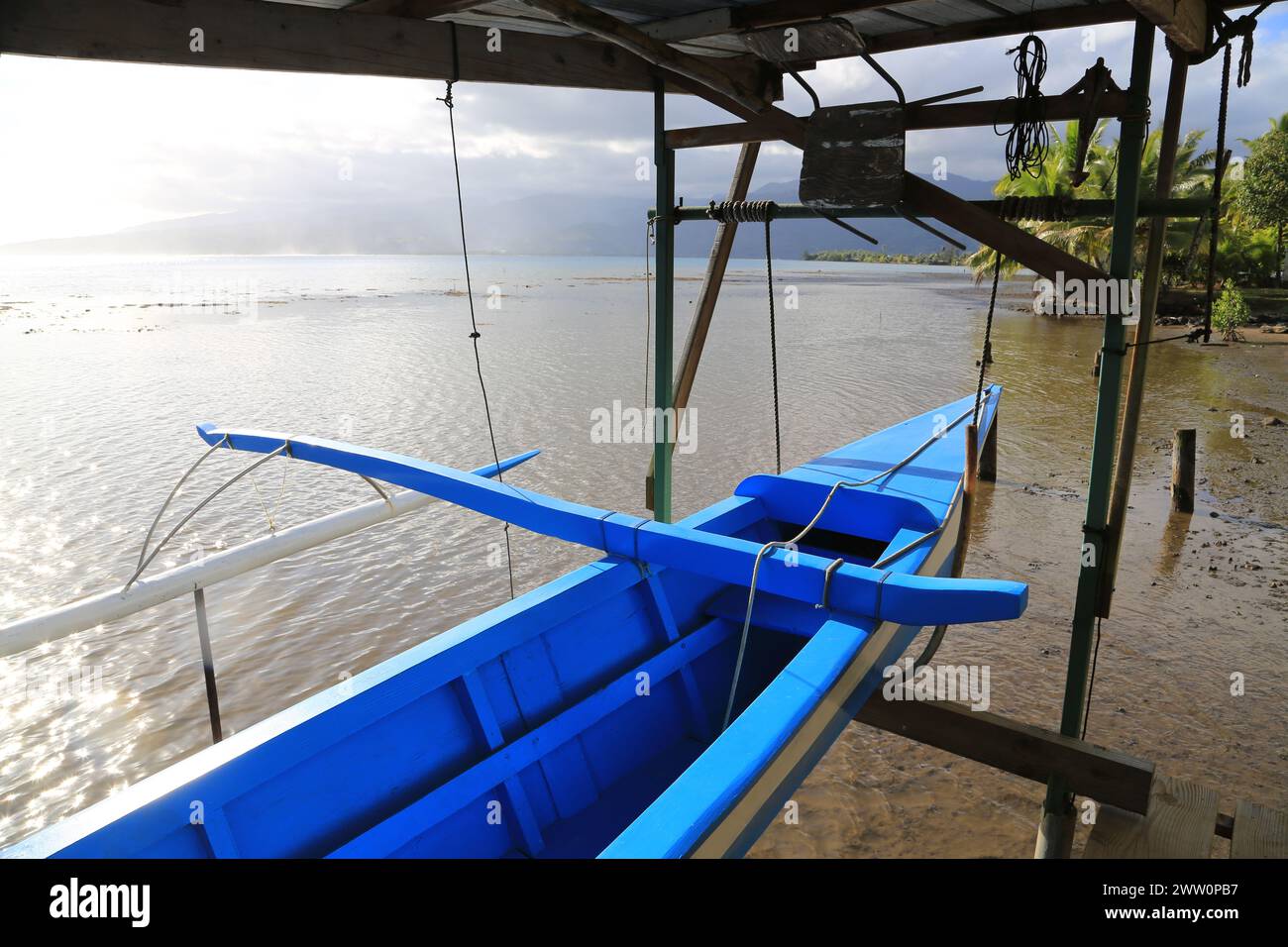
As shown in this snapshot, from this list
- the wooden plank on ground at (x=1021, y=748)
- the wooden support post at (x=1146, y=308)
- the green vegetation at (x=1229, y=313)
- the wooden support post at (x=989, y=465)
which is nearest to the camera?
the wooden plank on ground at (x=1021, y=748)

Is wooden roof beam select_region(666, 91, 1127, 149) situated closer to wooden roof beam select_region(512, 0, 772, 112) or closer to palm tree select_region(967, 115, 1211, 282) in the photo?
wooden roof beam select_region(512, 0, 772, 112)

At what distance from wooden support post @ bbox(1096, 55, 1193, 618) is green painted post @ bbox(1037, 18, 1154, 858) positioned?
11 cm

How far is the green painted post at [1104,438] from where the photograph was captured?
347 cm

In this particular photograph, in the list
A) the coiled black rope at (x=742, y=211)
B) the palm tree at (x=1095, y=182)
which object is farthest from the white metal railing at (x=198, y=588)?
the palm tree at (x=1095, y=182)

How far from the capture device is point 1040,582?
25.2 ft

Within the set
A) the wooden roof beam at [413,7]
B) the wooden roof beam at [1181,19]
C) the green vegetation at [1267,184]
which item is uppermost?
the green vegetation at [1267,184]

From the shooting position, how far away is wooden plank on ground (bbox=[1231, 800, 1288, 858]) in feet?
10.7

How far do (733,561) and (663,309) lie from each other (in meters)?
2.87

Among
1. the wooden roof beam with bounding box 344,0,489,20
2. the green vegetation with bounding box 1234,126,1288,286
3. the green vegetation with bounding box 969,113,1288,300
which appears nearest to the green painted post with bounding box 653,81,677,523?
the wooden roof beam with bounding box 344,0,489,20

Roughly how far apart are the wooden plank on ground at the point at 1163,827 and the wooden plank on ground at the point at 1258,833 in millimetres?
88

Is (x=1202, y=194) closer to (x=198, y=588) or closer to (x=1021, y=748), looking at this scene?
(x=1021, y=748)

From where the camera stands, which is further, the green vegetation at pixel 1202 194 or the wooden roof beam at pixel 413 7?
the green vegetation at pixel 1202 194

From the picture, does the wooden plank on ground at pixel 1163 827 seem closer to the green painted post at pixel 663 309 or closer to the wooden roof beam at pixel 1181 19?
the wooden roof beam at pixel 1181 19

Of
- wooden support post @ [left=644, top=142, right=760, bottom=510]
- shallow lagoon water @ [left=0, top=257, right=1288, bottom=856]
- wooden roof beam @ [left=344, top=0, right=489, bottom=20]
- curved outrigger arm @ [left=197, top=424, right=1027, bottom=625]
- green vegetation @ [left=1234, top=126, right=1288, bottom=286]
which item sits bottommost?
shallow lagoon water @ [left=0, top=257, right=1288, bottom=856]
